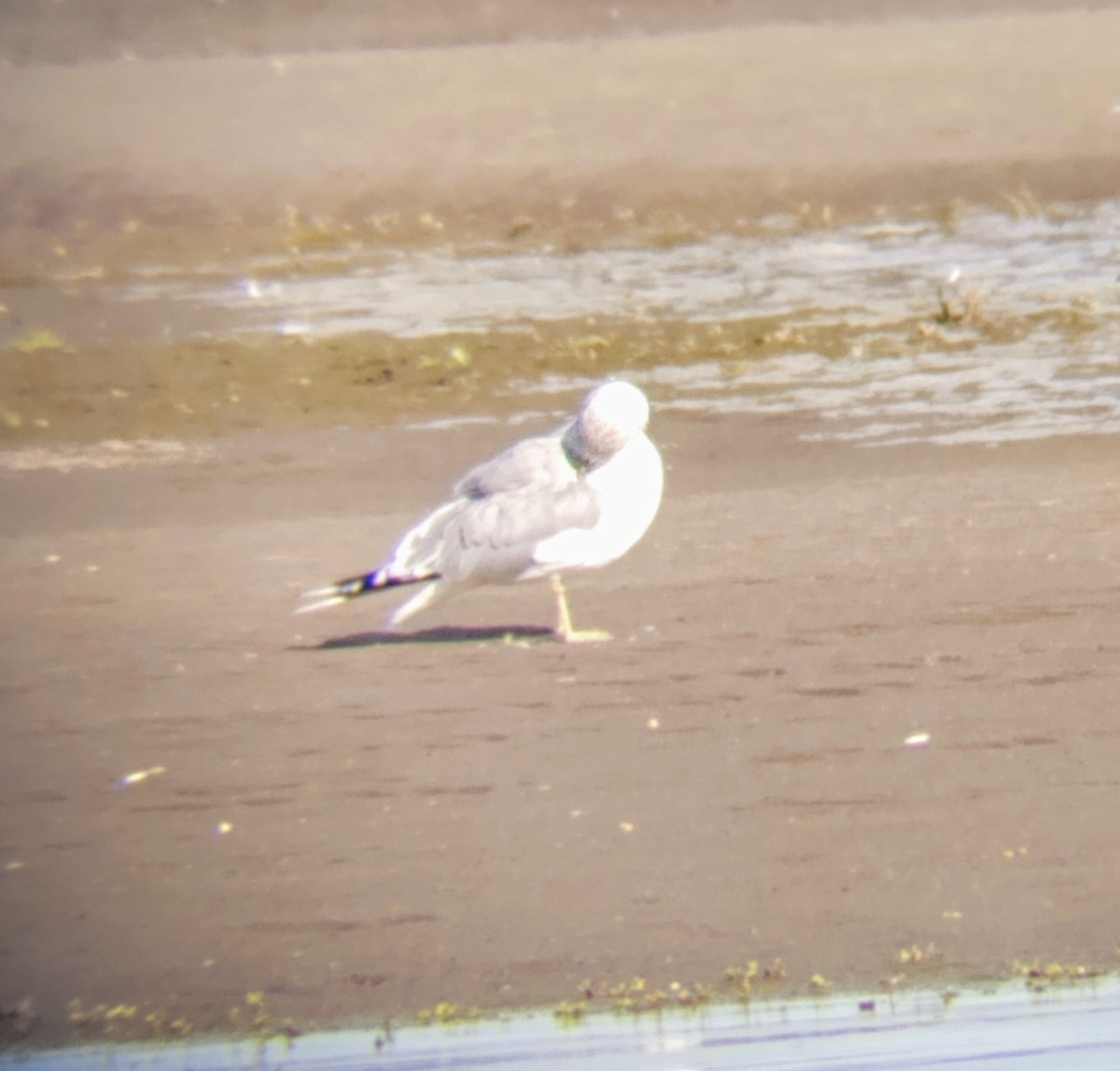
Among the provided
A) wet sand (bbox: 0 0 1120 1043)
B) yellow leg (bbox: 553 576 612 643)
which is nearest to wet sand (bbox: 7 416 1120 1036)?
wet sand (bbox: 0 0 1120 1043)

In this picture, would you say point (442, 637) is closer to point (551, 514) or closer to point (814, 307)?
point (551, 514)

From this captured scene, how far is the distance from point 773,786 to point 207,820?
5.07 ft

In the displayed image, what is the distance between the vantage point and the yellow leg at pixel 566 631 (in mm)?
7809

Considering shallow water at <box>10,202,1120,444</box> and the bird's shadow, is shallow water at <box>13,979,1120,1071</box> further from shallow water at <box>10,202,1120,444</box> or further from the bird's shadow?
shallow water at <box>10,202,1120,444</box>

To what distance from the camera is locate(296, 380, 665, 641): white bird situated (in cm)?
764

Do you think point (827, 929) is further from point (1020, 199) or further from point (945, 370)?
point (1020, 199)

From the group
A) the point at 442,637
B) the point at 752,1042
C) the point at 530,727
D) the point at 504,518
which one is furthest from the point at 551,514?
the point at 752,1042

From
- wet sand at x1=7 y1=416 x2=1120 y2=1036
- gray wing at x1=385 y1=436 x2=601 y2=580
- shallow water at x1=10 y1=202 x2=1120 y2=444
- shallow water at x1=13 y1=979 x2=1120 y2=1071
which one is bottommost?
shallow water at x1=13 y1=979 x2=1120 y2=1071

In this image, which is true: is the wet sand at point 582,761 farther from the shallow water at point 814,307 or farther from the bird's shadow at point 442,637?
the shallow water at point 814,307

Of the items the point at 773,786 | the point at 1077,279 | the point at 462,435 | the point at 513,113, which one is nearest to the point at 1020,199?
the point at 1077,279

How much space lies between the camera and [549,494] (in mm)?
7691

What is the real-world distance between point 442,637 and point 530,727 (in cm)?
121

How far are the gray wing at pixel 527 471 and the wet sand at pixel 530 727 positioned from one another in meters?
0.53

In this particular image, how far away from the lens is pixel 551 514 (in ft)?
25.1
